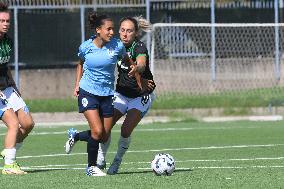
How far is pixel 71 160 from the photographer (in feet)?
56.4

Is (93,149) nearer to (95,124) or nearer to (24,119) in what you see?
(95,124)

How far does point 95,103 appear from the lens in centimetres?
1429

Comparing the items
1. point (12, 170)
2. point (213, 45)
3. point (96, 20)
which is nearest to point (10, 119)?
point (12, 170)

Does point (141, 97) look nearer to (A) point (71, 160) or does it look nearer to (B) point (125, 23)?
Result: (B) point (125, 23)

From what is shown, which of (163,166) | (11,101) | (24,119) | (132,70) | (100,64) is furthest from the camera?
(24,119)

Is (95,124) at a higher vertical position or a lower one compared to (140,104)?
lower

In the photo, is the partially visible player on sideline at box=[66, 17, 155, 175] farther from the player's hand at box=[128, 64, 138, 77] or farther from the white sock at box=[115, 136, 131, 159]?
the player's hand at box=[128, 64, 138, 77]

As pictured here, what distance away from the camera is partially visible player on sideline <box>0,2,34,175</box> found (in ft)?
47.3

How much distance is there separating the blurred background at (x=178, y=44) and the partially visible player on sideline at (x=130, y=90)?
14.9m

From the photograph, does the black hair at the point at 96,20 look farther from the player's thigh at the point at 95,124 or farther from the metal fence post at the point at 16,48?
the metal fence post at the point at 16,48

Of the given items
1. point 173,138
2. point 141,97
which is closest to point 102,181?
point 141,97

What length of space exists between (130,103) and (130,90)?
174mm

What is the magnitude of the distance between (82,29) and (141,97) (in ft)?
55.4

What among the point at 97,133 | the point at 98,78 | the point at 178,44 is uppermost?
the point at 98,78
